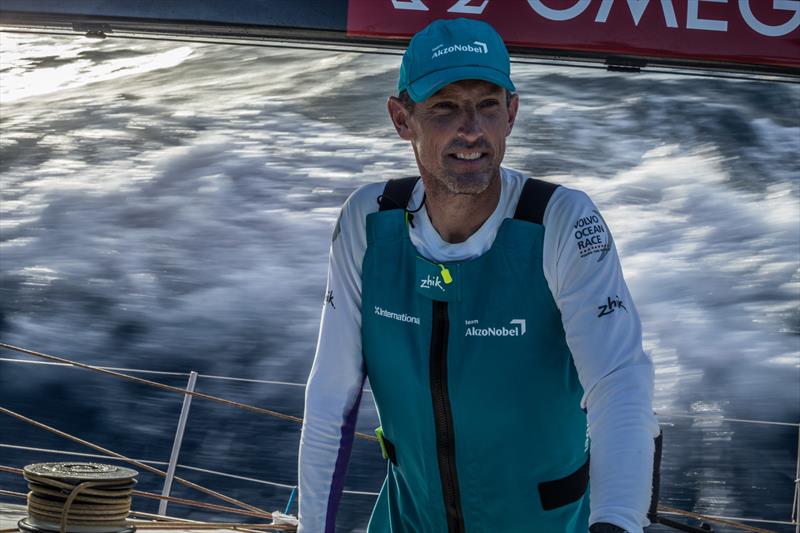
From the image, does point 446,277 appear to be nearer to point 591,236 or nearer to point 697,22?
point 591,236

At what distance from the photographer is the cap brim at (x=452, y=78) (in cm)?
133

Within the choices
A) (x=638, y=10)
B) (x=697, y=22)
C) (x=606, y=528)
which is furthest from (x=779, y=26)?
(x=606, y=528)

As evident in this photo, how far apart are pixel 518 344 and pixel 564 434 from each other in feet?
0.46

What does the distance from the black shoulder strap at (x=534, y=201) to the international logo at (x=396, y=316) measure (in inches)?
7.0

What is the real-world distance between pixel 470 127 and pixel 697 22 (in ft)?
7.67

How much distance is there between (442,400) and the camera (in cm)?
141

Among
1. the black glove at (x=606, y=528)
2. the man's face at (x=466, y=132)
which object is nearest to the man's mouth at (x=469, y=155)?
the man's face at (x=466, y=132)

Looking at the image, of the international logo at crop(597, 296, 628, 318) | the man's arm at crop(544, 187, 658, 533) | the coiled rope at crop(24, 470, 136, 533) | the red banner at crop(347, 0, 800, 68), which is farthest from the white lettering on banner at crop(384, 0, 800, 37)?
the international logo at crop(597, 296, 628, 318)

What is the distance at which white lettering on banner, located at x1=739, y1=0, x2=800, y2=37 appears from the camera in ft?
11.2

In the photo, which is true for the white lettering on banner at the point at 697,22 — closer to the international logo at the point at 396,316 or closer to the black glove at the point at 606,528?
the international logo at the point at 396,316

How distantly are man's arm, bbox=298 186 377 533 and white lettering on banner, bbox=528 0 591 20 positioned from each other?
6.92 ft

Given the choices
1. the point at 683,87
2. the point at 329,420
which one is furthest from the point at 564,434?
the point at 683,87

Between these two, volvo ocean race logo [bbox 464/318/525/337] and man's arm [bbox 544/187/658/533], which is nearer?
man's arm [bbox 544/187/658/533]

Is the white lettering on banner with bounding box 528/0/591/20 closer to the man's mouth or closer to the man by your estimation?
the man
